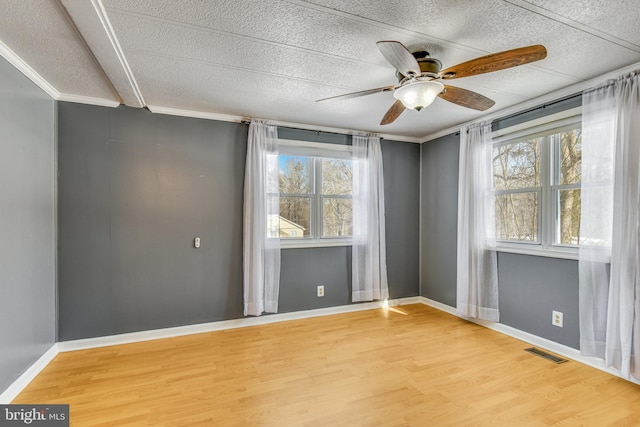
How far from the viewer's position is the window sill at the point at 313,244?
3.63m

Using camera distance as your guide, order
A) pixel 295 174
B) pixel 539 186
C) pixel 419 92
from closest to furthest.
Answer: pixel 419 92, pixel 539 186, pixel 295 174

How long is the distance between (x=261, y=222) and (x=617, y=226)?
3.14m

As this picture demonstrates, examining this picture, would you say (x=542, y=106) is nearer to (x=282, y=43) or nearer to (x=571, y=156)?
(x=571, y=156)

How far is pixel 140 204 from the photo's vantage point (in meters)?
3.02

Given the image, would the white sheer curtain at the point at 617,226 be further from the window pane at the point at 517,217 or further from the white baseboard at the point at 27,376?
the white baseboard at the point at 27,376

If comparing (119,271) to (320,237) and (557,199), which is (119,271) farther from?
(557,199)

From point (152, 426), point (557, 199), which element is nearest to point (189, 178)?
point (152, 426)

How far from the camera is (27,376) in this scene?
7.23 ft

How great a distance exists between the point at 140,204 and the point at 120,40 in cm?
164

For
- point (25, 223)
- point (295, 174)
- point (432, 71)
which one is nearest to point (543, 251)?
point (432, 71)

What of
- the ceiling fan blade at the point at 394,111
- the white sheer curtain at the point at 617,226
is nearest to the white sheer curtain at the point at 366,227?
the ceiling fan blade at the point at 394,111

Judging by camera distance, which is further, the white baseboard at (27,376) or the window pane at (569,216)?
the window pane at (569,216)

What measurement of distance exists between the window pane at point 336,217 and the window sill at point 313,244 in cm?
11


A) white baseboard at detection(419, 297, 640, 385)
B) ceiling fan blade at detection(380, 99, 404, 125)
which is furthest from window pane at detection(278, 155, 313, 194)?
white baseboard at detection(419, 297, 640, 385)
